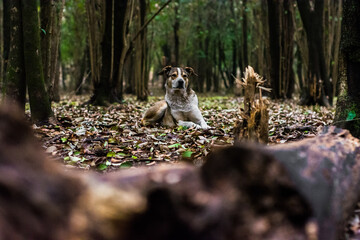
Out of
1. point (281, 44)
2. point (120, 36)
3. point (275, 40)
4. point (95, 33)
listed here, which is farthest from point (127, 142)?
point (281, 44)

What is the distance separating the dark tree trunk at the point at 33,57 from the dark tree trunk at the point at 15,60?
0.22m

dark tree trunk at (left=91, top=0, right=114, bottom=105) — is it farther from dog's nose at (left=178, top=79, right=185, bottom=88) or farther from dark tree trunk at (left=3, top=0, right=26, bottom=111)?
dark tree trunk at (left=3, top=0, right=26, bottom=111)

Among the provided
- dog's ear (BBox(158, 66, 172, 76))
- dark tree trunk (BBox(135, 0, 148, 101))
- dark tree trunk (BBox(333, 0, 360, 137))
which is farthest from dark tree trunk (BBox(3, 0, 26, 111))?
dark tree trunk (BBox(135, 0, 148, 101))

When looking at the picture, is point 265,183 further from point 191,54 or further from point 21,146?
point 191,54

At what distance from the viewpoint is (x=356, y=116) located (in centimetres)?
409

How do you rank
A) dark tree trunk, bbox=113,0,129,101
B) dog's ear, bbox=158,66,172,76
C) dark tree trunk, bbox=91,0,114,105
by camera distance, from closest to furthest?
dog's ear, bbox=158,66,172,76 → dark tree trunk, bbox=91,0,114,105 → dark tree trunk, bbox=113,0,129,101

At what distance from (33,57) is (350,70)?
527cm

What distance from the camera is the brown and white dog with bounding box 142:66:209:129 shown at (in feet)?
24.5

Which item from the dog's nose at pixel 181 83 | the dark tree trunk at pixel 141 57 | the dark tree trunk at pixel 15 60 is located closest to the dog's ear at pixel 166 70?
the dog's nose at pixel 181 83

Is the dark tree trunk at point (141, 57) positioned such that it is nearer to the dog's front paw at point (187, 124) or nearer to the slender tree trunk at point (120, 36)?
the slender tree trunk at point (120, 36)

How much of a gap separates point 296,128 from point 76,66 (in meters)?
21.3

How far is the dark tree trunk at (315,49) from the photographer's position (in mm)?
10859

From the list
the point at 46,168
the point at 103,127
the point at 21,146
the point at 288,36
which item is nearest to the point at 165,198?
the point at 46,168

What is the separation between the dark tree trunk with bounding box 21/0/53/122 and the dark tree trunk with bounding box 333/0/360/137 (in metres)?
5.14
